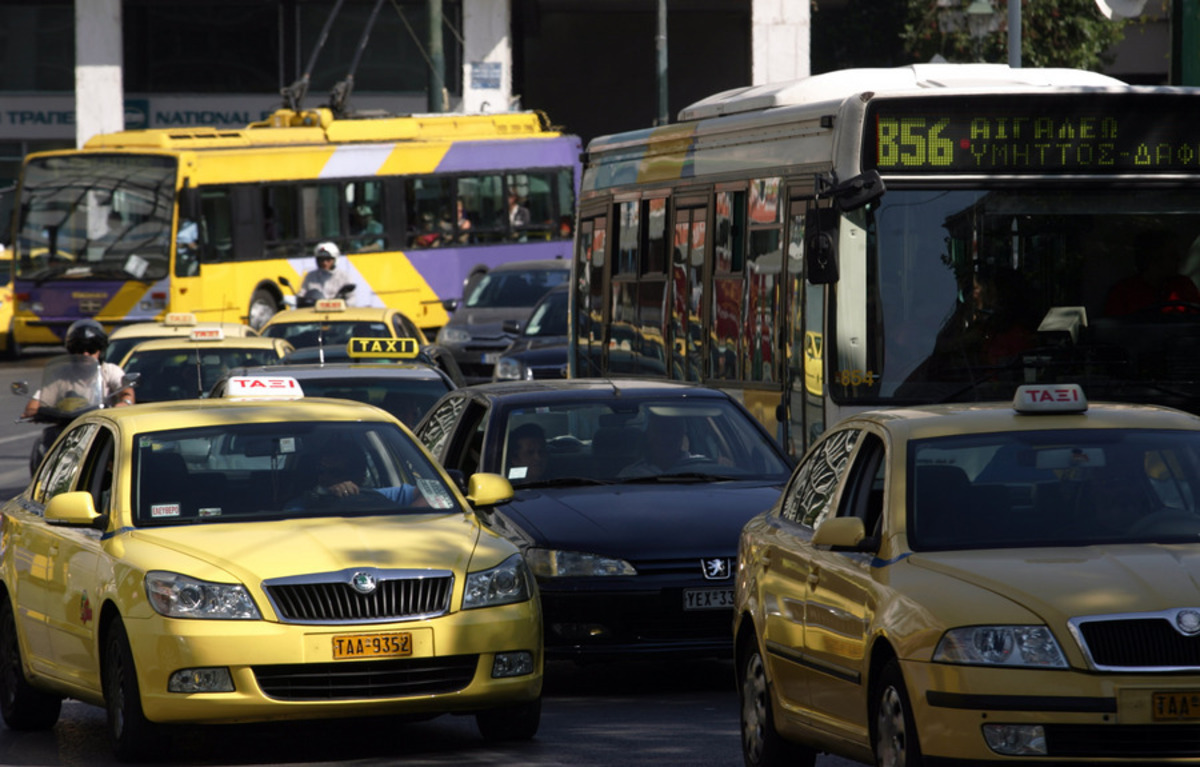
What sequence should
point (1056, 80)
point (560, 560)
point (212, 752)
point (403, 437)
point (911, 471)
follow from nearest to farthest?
point (911, 471)
point (212, 752)
point (403, 437)
point (560, 560)
point (1056, 80)

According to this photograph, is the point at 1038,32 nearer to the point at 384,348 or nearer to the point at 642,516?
the point at 384,348

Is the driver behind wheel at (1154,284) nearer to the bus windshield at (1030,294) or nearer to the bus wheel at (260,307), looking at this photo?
the bus windshield at (1030,294)

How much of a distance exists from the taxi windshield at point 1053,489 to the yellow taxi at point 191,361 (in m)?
12.6

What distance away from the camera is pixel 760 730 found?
8188 millimetres

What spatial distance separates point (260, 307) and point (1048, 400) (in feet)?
95.7

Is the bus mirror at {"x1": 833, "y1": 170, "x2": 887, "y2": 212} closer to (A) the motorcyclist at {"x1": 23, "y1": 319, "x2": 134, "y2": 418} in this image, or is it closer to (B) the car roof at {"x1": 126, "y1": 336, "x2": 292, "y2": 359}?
(A) the motorcyclist at {"x1": 23, "y1": 319, "x2": 134, "y2": 418}

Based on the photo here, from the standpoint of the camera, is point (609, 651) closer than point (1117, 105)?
Yes

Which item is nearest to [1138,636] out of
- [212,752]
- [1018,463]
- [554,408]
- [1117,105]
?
[1018,463]

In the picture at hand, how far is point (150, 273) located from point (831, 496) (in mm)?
29145

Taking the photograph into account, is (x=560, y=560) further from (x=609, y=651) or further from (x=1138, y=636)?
(x=1138, y=636)

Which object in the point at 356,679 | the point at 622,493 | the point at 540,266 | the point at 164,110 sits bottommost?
the point at 356,679

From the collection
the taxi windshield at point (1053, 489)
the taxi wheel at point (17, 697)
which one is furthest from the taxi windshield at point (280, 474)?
the taxi windshield at point (1053, 489)

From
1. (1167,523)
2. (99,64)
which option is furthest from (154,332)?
(99,64)

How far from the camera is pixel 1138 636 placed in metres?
6.45
